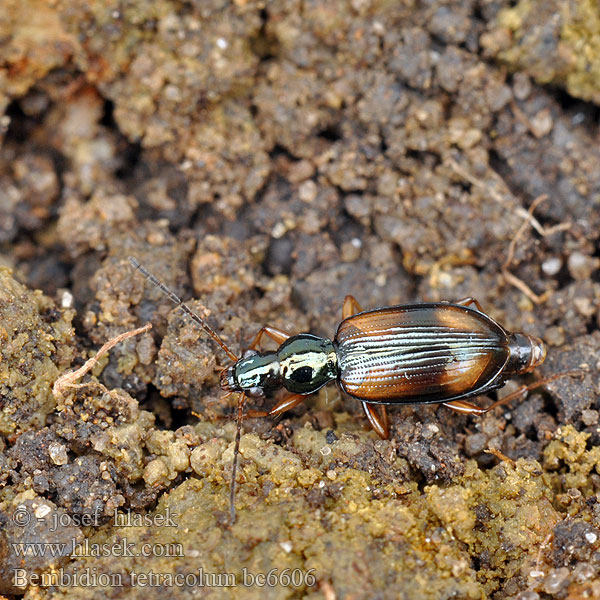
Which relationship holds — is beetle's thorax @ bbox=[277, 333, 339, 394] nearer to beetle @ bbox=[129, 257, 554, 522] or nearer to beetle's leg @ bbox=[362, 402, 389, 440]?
beetle @ bbox=[129, 257, 554, 522]

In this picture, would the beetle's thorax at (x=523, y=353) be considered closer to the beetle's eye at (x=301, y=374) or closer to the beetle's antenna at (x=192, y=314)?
the beetle's eye at (x=301, y=374)

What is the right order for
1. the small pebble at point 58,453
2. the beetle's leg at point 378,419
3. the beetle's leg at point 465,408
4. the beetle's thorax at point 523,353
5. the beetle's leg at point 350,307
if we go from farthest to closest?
the beetle's leg at point 350,307 < the beetle's thorax at point 523,353 < the beetle's leg at point 465,408 < the beetle's leg at point 378,419 < the small pebble at point 58,453

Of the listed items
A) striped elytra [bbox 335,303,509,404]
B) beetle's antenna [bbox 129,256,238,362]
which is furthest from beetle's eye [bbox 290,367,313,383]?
beetle's antenna [bbox 129,256,238,362]

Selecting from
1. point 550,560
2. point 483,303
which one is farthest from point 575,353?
point 550,560

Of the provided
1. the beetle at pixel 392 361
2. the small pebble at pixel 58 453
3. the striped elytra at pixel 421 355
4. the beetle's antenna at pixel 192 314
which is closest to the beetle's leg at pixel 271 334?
the beetle at pixel 392 361

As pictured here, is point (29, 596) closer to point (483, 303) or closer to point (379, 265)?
point (379, 265)

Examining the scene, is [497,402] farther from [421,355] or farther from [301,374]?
[301,374]
